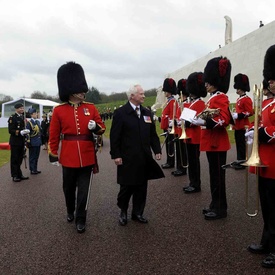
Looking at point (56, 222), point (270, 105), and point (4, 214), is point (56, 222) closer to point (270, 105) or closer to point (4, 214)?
point (4, 214)

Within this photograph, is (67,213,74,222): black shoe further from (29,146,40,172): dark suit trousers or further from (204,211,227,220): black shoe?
(29,146,40,172): dark suit trousers

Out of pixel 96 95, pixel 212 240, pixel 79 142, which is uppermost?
pixel 96 95

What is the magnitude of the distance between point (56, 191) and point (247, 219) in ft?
12.3

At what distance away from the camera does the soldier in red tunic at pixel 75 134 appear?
4543mm

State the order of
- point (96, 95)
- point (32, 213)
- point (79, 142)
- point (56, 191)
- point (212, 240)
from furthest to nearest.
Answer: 1. point (96, 95)
2. point (56, 191)
3. point (32, 213)
4. point (79, 142)
5. point (212, 240)

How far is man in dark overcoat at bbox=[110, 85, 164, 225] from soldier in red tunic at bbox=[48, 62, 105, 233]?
11.9 inches

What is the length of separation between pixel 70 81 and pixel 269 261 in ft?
10.6

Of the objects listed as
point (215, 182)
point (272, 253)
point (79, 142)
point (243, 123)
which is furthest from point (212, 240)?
point (243, 123)

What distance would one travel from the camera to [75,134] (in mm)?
4590

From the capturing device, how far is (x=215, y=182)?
4.80 meters

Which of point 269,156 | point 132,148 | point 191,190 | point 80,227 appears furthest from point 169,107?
point 269,156

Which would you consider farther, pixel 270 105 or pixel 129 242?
pixel 129 242

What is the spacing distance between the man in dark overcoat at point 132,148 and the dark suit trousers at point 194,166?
1644 millimetres

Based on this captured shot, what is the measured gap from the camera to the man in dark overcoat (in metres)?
4.62
